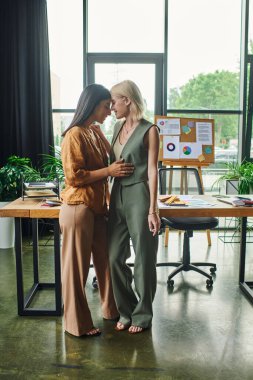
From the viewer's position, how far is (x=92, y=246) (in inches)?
104

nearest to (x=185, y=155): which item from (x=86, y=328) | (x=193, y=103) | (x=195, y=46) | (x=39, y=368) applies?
(x=193, y=103)

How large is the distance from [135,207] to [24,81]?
332 cm

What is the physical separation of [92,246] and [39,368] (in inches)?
31.1

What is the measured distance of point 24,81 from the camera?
5113 millimetres

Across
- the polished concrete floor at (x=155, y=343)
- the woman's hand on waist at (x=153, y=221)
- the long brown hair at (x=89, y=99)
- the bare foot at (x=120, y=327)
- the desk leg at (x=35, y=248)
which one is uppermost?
the long brown hair at (x=89, y=99)

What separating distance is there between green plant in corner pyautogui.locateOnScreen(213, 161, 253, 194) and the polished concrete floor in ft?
5.37

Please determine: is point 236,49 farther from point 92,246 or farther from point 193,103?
point 92,246

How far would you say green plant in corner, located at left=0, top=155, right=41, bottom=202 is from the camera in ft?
15.3

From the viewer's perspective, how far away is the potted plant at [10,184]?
464cm

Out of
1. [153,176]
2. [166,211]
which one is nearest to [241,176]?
[166,211]

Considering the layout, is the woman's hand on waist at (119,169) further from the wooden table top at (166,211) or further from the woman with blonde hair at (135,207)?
the wooden table top at (166,211)

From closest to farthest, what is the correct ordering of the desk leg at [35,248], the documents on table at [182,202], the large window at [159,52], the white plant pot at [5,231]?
the documents on table at [182,202]
the desk leg at [35,248]
the white plant pot at [5,231]
the large window at [159,52]

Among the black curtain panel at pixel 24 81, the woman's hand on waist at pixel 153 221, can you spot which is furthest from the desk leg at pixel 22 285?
the black curtain panel at pixel 24 81

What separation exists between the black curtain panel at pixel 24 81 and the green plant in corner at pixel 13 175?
381 millimetres
